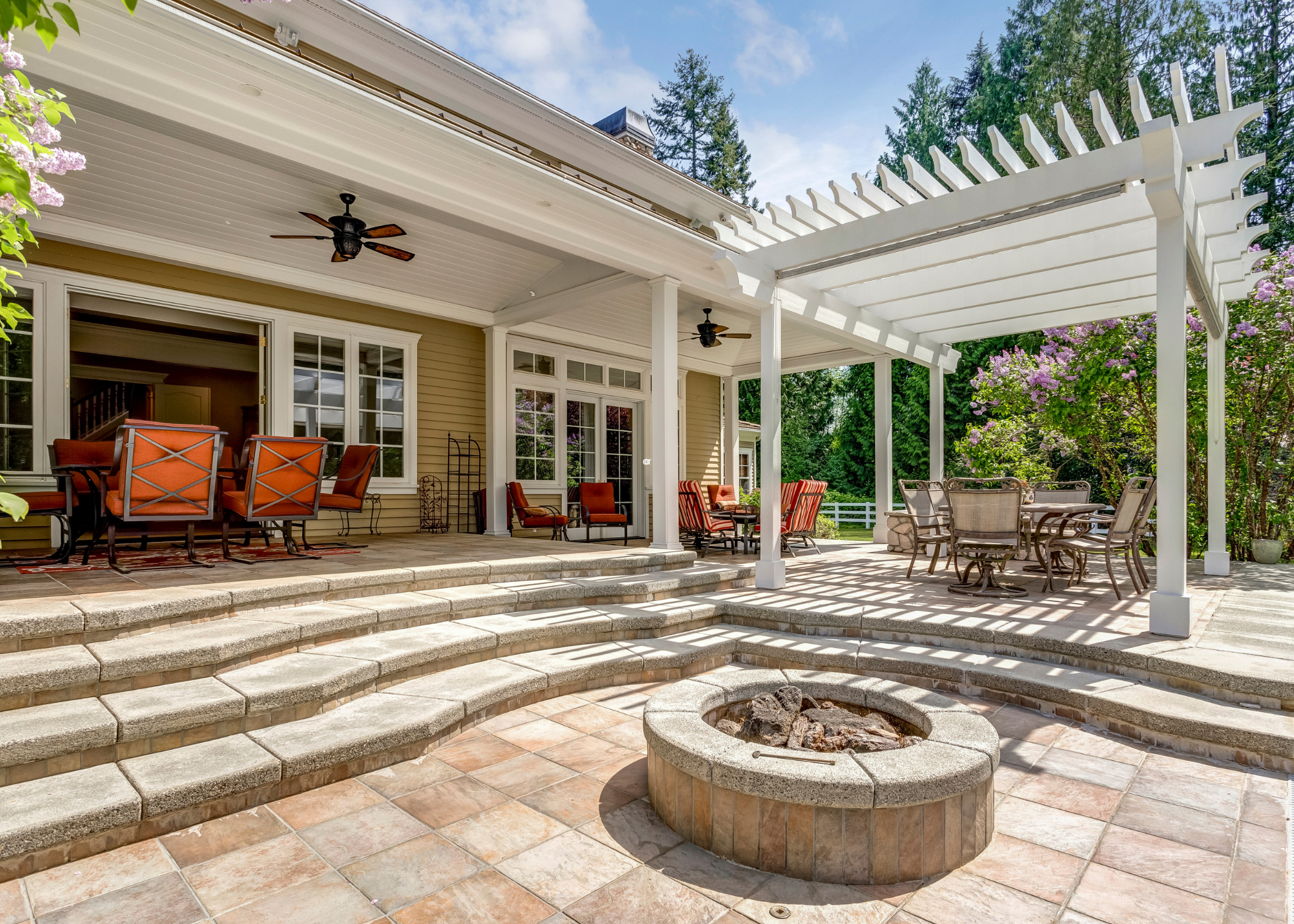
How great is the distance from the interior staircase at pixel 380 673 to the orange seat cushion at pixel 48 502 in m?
1.67

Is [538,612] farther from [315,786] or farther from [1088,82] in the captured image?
[1088,82]

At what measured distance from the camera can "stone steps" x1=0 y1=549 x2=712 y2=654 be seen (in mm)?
2799

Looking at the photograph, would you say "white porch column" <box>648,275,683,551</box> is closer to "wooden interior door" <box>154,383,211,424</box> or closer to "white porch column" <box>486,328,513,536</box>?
"white porch column" <box>486,328,513,536</box>

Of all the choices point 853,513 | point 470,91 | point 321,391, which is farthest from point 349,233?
point 853,513

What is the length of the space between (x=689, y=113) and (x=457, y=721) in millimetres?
22850

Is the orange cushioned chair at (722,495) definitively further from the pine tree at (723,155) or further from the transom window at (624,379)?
the pine tree at (723,155)

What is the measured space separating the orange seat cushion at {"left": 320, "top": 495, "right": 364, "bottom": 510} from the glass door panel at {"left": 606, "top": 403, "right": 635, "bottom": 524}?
4337 millimetres

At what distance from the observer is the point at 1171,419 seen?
12.5 feet

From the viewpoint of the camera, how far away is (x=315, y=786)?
2457 millimetres

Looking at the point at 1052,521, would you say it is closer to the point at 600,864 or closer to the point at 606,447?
the point at 606,447

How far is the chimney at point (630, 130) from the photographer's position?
448 inches

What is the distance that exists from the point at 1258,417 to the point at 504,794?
8.80 m

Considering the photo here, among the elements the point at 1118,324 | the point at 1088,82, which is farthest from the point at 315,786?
the point at 1088,82

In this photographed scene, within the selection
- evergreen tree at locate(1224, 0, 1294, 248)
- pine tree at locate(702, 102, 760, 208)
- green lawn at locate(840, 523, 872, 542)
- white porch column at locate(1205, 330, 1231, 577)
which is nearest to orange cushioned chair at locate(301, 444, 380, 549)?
white porch column at locate(1205, 330, 1231, 577)
